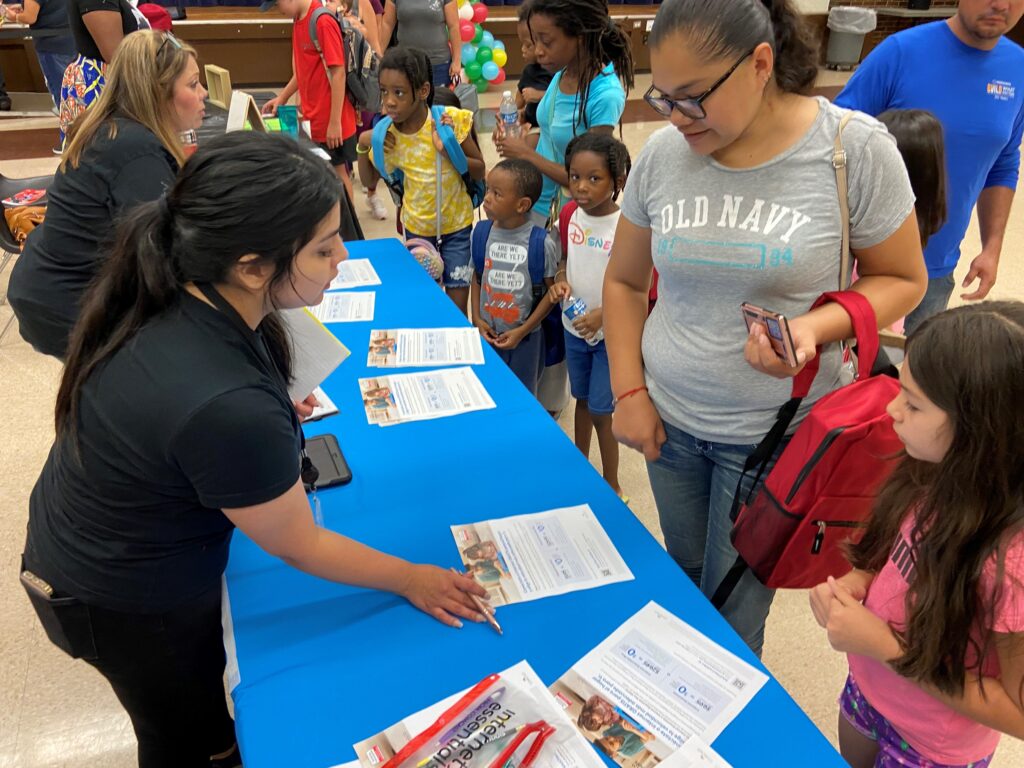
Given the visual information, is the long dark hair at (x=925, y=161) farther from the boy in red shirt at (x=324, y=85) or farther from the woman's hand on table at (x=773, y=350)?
A: the boy in red shirt at (x=324, y=85)

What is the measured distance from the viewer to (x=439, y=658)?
115cm

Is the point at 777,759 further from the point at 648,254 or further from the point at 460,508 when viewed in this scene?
the point at 648,254

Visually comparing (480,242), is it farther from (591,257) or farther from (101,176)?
(101,176)

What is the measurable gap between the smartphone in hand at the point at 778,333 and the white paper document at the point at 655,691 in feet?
1.52

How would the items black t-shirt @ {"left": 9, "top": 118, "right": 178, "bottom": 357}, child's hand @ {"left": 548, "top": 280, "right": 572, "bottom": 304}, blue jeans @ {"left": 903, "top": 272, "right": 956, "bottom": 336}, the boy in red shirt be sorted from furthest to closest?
the boy in red shirt < child's hand @ {"left": 548, "top": 280, "right": 572, "bottom": 304} < blue jeans @ {"left": 903, "top": 272, "right": 956, "bottom": 336} < black t-shirt @ {"left": 9, "top": 118, "right": 178, "bottom": 357}

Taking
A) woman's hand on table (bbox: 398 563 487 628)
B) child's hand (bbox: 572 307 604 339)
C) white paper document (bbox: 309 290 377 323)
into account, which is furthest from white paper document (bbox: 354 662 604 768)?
white paper document (bbox: 309 290 377 323)

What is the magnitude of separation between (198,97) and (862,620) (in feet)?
7.07

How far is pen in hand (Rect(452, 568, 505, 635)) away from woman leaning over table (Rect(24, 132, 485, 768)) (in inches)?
0.6

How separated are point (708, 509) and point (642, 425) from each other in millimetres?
248

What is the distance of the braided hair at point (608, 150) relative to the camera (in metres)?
2.22

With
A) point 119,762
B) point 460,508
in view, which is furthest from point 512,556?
point 119,762

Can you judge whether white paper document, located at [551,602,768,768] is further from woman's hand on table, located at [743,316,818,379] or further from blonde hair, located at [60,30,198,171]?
blonde hair, located at [60,30,198,171]

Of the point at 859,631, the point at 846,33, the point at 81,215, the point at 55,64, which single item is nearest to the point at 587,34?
the point at 81,215

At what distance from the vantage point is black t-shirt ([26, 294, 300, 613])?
97 cm
